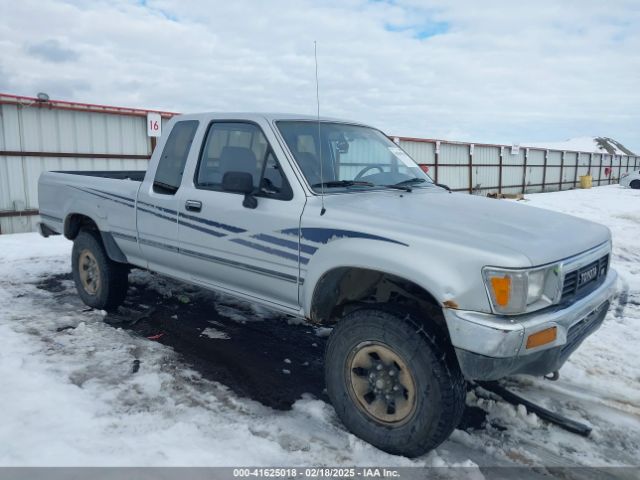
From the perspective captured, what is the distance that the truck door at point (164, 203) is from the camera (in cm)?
427

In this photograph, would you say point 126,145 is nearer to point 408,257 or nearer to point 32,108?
point 32,108

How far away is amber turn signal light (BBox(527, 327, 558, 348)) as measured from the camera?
2.54 m

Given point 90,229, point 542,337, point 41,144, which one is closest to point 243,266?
point 542,337

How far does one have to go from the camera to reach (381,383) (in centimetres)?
293

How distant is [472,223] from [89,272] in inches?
166

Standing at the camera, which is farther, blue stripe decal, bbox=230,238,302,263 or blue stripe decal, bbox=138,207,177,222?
blue stripe decal, bbox=138,207,177,222

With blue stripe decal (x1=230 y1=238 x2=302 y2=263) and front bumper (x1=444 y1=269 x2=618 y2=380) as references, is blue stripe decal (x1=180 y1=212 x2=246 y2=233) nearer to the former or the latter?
blue stripe decal (x1=230 y1=238 x2=302 y2=263)

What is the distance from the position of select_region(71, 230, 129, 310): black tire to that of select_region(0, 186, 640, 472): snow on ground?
46 cm

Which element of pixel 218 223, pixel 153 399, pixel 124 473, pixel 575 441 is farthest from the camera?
pixel 218 223

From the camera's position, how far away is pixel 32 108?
1113 centimetres

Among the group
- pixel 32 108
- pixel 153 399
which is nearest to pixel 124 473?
pixel 153 399

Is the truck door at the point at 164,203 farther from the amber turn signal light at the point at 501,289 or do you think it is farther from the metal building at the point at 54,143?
the metal building at the point at 54,143

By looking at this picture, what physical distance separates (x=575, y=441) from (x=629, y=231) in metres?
10.5

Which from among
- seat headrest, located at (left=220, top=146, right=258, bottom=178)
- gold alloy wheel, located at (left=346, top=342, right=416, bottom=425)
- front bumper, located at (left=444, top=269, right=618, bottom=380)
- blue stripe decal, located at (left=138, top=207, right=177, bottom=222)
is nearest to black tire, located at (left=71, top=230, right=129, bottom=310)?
blue stripe decal, located at (left=138, top=207, right=177, bottom=222)
